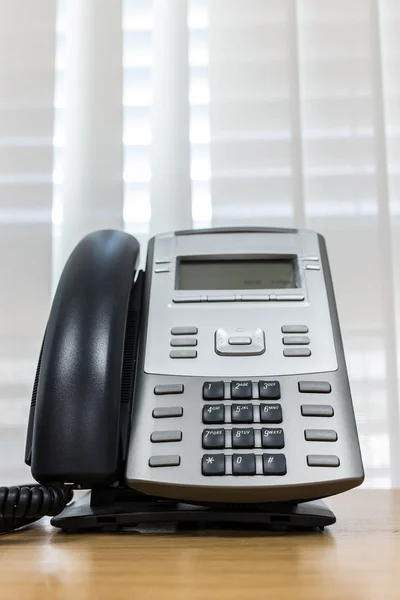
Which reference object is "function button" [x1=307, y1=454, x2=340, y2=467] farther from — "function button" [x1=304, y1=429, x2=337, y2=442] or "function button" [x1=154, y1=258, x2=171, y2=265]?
"function button" [x1=154, y1=258, x2=171, y2=265]

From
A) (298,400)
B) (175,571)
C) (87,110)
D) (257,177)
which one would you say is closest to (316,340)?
(298,400)

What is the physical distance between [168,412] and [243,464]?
5 centimetres

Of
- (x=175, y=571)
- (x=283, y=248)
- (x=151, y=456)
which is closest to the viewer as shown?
(x=175, y=571)

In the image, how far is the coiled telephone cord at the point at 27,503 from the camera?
33cm

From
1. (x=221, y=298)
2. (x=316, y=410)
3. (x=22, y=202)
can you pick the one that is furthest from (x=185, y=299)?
(x=22, y=202)

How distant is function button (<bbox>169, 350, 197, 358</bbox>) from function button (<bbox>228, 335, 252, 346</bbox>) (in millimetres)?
25

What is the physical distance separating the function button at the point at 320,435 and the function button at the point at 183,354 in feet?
0.29

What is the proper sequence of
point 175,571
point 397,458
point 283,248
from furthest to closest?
point 397,458 → point 283,248 → point 175,571

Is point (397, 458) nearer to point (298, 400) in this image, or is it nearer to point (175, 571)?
point (298, 400)

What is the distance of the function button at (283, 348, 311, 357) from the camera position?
0.40m

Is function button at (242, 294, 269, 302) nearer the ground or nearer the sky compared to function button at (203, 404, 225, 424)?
nearer the sky

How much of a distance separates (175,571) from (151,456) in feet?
0.34

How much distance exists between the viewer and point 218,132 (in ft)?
2.27

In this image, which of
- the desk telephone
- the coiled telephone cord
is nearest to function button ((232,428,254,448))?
the desk telephone
